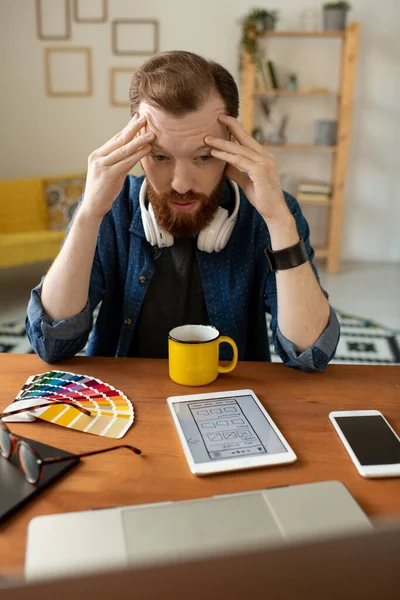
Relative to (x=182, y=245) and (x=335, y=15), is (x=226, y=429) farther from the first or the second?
(x=335, y=15)

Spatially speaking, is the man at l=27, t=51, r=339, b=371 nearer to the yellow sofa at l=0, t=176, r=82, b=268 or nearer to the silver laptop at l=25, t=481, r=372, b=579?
the silver laptop at l=25, t=481, r=372, b=579

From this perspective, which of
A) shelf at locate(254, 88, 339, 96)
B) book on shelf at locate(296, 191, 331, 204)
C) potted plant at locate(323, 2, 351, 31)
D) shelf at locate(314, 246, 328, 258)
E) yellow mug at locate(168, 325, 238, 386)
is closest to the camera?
yellow mug at locate(168, 325, 238, 386)

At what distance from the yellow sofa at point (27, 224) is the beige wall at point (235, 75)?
659 mm

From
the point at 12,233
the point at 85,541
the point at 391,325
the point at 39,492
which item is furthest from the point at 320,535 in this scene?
the point at 12,233

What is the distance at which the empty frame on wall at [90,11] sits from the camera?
445 cm

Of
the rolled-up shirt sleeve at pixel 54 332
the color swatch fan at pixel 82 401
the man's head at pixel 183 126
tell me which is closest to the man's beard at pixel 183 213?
the man's head at pixel 183 126

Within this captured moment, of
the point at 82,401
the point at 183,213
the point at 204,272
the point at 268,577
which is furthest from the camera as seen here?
the point at 204,272

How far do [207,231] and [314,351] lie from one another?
0.41 m

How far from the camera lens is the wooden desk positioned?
0.70 metres

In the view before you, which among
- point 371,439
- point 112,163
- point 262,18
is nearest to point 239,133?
point 112,163

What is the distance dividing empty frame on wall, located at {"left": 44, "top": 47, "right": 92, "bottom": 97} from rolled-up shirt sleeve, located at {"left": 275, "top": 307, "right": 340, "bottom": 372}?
4.09 metres

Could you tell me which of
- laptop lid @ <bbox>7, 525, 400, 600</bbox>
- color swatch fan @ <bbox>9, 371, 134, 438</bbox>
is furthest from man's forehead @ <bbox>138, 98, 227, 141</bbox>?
laptop lid @ <bbox>7, 525, 400, 600</bbox>

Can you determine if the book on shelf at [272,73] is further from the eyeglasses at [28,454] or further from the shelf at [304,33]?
the eyeglasses at [28,454]

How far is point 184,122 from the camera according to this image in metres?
1.14
